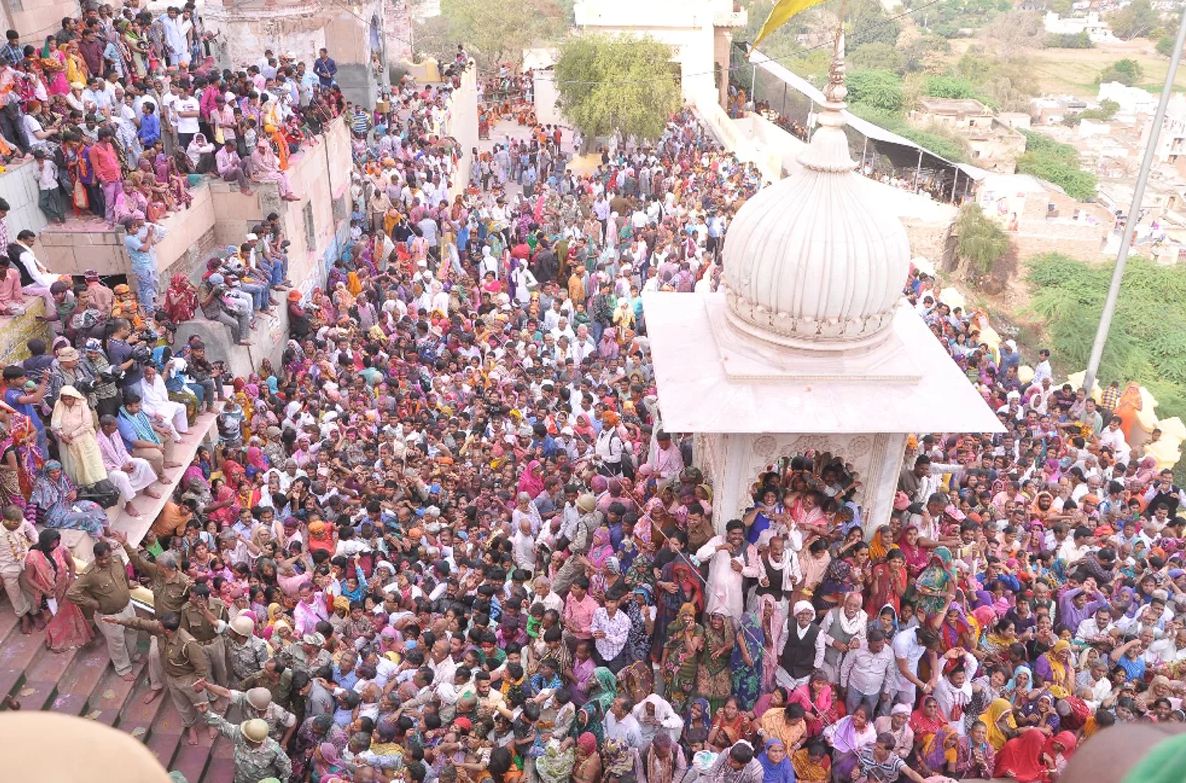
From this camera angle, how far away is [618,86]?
2994 cm

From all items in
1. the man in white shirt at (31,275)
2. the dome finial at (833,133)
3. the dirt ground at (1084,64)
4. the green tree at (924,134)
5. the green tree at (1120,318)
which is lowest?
the green tree at (1120,318)

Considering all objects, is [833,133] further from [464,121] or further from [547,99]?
[547,99]

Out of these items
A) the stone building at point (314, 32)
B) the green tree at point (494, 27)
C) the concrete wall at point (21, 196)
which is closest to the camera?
the concrete wall at point (21, 196)

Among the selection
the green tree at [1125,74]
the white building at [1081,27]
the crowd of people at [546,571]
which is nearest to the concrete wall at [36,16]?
the crowd of people at [546,571]

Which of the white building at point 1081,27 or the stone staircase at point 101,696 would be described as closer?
the stone staircase at point 101,696

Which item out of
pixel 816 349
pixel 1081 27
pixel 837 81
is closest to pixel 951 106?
pixel 1081 27

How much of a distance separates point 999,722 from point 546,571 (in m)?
4.43

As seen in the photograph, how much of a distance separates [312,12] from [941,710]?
67.8 ft

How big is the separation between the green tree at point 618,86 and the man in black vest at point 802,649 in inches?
953

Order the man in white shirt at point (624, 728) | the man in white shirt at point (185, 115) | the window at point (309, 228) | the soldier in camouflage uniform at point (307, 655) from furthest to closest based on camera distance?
the window at point (309, 228)
the man in white shirt at point (185, 115)
the soldier in camouflage uniform at point (307, 655)
the man in white shirt at point (624, 728)

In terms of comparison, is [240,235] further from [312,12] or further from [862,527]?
[862,527]

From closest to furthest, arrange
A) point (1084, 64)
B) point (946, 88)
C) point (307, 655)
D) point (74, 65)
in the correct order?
point (307, 655)
point (74, 65)
point (946, 88)
point (1084, 64)

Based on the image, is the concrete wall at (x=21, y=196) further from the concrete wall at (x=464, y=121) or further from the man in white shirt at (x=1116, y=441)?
the man in white shirt at (x=1116, y=441)

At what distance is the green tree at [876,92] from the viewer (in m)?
56.1
